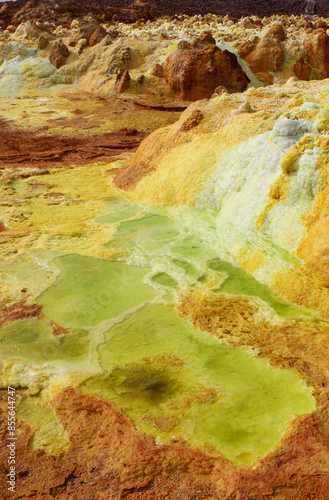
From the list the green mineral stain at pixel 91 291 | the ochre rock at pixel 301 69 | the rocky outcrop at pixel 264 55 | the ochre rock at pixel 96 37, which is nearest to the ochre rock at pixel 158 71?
the rocky outcrop at pixel 264 55

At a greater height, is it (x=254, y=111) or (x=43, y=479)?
(x=254, y=111)

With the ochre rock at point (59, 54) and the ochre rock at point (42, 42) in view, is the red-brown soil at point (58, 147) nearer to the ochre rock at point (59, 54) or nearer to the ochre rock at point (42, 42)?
the ochre rock at point (59, 54)

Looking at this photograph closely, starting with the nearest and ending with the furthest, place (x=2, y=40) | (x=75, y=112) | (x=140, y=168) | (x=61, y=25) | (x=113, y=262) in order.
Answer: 1. (x=113, y=262)
2. (x=140, y=168)
3. (x=75, y=112)
4. (x=2, y=40)
5. (x=61, y=25)

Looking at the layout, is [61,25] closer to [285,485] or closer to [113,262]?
[113,262]

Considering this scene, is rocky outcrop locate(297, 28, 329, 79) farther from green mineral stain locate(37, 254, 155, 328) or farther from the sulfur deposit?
green mineral stain locate(37, 254, 155, 328)

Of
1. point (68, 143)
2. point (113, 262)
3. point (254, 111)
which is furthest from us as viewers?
point (68, 143)

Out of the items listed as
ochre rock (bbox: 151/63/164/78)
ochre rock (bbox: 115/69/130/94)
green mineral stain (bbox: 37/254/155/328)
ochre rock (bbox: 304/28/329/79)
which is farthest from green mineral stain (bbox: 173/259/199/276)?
ochre rock (bbox: 304/28/329/79)

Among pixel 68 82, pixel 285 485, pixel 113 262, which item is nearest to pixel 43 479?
pixel 285 485

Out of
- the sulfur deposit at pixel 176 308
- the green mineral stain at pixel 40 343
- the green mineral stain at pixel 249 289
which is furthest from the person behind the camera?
the green mineral stain at pixel 249 289
